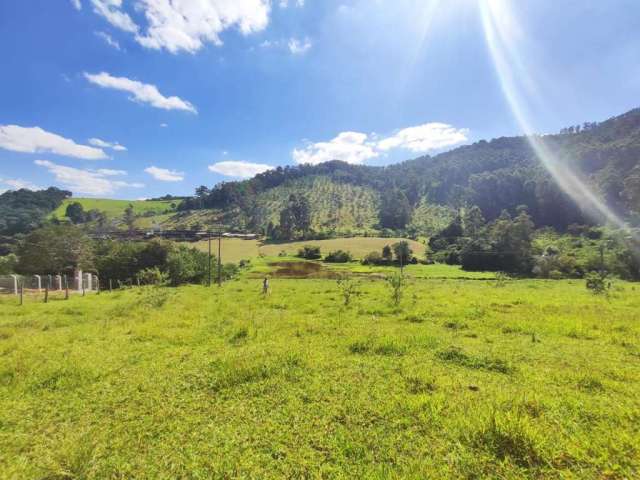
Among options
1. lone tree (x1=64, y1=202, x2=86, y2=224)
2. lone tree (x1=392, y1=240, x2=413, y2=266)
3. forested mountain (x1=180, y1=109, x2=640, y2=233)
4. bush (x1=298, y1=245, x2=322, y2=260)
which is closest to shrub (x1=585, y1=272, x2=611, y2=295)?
lone tree (x1=392, y1=240, x2=413, y2=266)

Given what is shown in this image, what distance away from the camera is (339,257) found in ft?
273

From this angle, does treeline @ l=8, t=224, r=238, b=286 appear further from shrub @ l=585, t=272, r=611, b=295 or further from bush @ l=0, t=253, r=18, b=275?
Result: shrub @ l=585, t=272, r=611, b=295

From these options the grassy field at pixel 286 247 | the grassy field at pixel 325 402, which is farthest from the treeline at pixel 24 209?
the grassy field at pixel 325 402

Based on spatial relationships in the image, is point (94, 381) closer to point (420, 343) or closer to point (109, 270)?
point (420, 343)

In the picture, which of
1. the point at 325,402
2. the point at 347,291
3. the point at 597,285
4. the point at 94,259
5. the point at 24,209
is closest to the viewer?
the point at 325,402

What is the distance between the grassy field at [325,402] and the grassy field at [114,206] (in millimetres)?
165117

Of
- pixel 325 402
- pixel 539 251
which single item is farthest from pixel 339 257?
pixel 325 402

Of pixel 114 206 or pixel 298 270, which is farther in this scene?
pixel 114 206

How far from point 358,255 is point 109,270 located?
56516mm

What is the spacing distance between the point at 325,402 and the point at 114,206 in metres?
198

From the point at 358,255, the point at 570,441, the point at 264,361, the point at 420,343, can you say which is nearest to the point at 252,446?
the point at 264,361

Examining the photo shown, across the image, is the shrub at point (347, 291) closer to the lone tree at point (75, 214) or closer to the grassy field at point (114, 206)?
the lone tree at point (75, 214)

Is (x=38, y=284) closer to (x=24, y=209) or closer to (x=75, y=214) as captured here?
(x=75, y=214)

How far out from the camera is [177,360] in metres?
9.10
